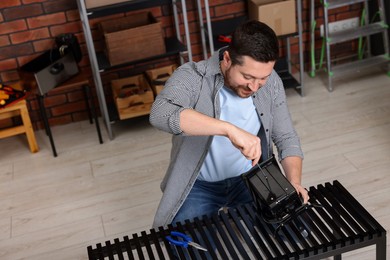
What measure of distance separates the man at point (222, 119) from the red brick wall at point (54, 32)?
1.80 m

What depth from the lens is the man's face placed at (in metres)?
2.14

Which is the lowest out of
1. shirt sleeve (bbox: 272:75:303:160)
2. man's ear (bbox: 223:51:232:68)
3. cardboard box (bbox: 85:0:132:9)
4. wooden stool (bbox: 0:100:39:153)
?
wooden stool (bbox: 0:100:39:153)

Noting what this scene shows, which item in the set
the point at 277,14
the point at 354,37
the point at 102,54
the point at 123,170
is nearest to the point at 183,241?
the point at 123,170

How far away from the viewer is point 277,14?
398cm

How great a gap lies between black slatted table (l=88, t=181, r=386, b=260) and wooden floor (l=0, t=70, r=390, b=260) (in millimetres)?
690

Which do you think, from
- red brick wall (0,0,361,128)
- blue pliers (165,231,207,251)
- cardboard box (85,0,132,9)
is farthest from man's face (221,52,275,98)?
red brick wall (0,0,361,128)

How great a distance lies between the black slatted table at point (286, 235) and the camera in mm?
2068

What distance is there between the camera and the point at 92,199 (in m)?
3.42

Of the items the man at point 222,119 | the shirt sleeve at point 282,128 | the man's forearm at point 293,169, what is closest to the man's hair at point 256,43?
the man at point 222,119

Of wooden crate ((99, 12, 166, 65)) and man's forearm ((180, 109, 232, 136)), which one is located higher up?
man's forearm ((180, 109, 232, 136))

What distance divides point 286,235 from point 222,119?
564 millimetres

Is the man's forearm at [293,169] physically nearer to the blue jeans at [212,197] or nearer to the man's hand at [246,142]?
the blue jeans at [212,197]

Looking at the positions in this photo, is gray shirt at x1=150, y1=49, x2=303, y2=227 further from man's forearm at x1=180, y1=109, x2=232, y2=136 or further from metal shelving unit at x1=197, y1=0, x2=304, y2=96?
metal shelving unit at x1=197, y1=0, x2=304, y2=96

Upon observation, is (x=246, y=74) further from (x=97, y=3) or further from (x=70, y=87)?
(x=70, y=87)
